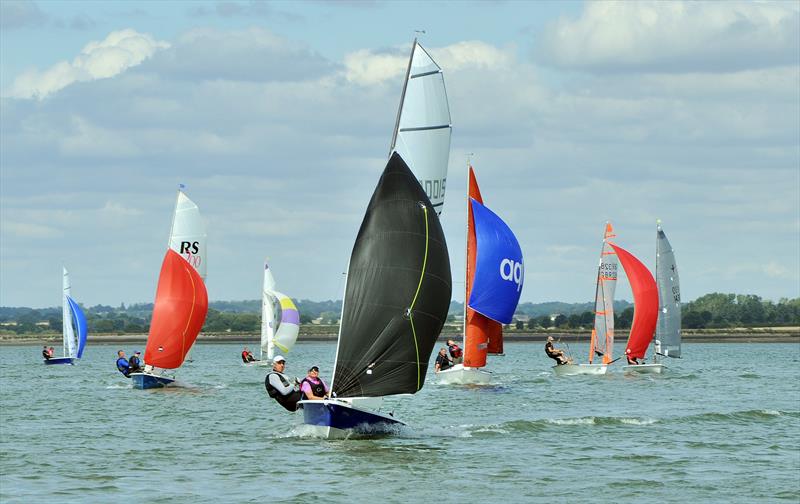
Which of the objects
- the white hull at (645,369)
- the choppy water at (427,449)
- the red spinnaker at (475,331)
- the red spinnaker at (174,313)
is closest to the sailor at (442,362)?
the choppy water at (427,449)

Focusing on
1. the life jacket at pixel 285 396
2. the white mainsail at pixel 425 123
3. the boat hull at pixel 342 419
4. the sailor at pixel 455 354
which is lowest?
the boat hull at pixel 342 419

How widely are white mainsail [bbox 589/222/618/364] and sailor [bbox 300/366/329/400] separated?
1423 inches

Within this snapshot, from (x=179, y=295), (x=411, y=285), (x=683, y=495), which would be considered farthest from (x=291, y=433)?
(x=179, y=295)

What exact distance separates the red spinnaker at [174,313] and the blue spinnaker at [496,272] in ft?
39.8

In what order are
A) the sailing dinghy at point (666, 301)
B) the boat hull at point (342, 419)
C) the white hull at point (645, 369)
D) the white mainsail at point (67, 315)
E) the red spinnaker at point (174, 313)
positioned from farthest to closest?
the white mainsail at point (67, 315), the sailing dinghy at point (666, 301), the white hull at point (645, 369), the red spinnaker at point (174, 313), the boat hull at point (342, 419)

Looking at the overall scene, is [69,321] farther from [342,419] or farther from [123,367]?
[342,419]

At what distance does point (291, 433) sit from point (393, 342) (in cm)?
492

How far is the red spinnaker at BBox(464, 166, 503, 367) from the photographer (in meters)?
55.3

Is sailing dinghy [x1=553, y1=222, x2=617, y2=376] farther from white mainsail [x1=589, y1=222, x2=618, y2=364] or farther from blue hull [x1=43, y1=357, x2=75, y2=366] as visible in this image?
blue hull [x1=43, y1=357, x2=75, y2=366]

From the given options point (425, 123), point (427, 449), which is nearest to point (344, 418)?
point (427, 449)

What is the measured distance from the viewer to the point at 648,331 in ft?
234

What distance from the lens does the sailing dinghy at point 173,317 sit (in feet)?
186

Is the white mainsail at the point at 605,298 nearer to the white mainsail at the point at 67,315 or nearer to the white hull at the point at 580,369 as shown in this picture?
the white hull at the point at 580,369

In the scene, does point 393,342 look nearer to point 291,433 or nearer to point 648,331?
point 291,433
